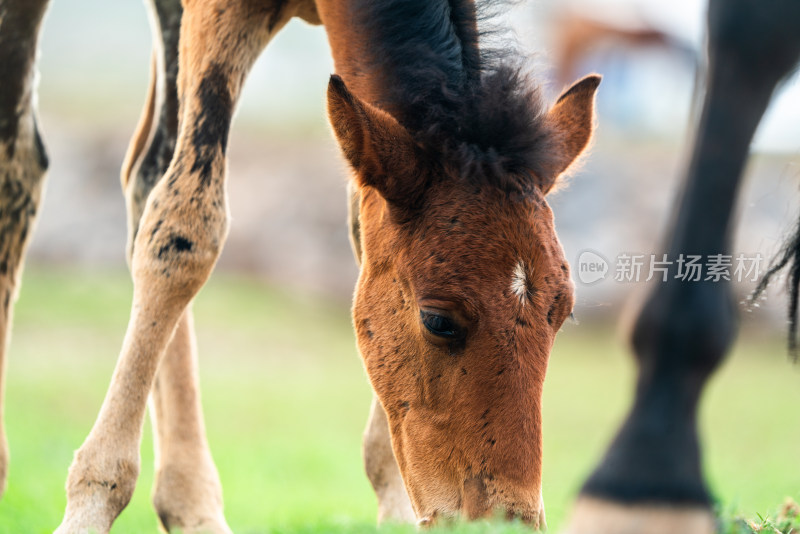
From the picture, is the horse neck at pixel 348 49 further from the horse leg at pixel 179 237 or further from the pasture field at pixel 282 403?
the pasture field at pixel 282 403

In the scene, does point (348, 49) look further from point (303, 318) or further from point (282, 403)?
point (303, 318)

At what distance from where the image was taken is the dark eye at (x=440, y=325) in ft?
9.87

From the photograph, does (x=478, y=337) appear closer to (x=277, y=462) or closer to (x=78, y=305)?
(x=277, y=462)

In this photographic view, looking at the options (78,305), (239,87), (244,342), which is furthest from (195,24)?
(78,305)

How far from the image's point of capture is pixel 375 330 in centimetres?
341

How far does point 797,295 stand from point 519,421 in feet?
5.23

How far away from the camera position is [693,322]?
8.17 feet

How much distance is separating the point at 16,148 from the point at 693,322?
3.89 metres

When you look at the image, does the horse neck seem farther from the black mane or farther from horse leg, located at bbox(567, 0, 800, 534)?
horse leg, located at bbox(567, 0, 800, 534)

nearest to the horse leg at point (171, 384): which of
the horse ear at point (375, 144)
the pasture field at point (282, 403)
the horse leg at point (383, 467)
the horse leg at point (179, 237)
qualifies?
the horse leg at point (179, 237)

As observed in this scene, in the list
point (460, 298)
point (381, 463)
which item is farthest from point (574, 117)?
point (381, 463)

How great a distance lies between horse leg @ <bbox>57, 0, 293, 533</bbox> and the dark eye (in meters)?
1.15

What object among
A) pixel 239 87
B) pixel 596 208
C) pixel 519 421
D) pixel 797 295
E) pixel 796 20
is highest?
pixel 596 208

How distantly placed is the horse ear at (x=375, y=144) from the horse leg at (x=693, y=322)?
1.08m
